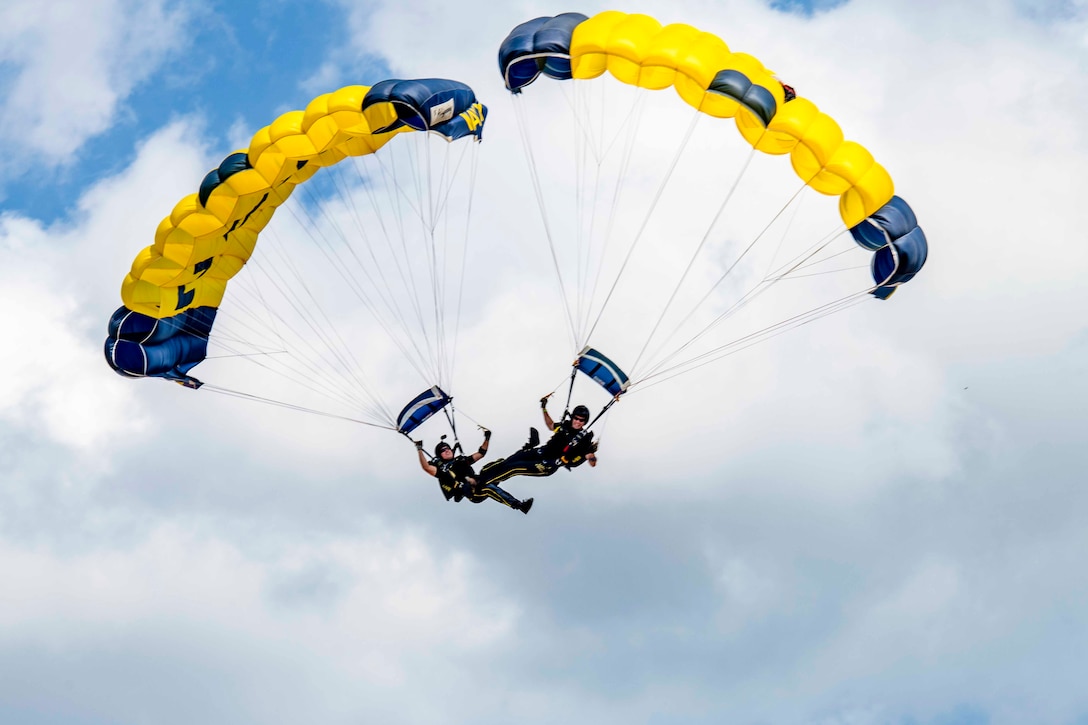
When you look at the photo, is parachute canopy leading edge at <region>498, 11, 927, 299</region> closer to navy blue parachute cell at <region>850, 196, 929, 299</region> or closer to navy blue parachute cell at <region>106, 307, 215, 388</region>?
navy blue parachute cell at <region>850, 196, 929, 299</region>

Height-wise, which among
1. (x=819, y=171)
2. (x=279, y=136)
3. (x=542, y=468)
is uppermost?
(x=279, y=136)

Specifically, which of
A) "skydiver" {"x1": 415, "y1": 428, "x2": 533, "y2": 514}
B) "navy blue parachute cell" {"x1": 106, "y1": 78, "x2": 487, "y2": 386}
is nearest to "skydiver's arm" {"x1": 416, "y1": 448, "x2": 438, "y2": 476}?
"skydiver" {"x1": 415, "y1": 428, "x2": 533, "y2": 514}

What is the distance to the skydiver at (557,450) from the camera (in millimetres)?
26078

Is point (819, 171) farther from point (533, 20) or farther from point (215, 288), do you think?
point (215, 288)

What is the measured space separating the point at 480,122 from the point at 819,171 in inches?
218

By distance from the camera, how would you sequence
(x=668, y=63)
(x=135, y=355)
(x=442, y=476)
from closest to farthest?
1. (x=668, y=63)
2. (x=442, y=476)
3. (x=135, y=355)

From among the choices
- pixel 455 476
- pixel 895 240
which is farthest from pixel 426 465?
pixel 895 240

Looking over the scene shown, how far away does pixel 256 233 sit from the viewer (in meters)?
29.3

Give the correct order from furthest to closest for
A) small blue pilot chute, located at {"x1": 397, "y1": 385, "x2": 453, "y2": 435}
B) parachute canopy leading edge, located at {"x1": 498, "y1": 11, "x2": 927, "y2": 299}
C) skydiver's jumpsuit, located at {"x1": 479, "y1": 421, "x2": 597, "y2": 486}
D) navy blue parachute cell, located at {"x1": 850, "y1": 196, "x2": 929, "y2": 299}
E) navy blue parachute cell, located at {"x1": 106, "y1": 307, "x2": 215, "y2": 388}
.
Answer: navy blue parachute cell, located at {"x1": 106, "y1": 307, "x2": 215, "y2": 388}
small blue pilot chute, located at {"x1": 397, "y1": 385, "x2": 453, "y2": 435}
skydiver's jumpsuit, located at {"x1": 479, "y1": 421, "x2": 597, "y2": 486}
navy blue parachute cell, located at {"x1": 850, "y1": 196, "x2": 929, "y2": 299}
parachute canopy leading edge, located at {"x1": 498, "y1": 11, "x2": 927, "y2": 299}

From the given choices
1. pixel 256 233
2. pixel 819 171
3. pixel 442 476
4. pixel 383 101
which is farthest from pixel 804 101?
pixel 256 233

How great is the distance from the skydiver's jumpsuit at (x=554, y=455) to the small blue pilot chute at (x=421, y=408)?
1.61m

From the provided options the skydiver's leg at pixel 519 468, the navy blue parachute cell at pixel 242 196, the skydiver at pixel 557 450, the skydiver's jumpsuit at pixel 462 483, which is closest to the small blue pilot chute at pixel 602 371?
the skydiver at pixel 557 450

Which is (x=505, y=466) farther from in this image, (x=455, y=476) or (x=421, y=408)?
(x=421, y=408)

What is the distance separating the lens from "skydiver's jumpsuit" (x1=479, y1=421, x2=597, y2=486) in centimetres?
2609
